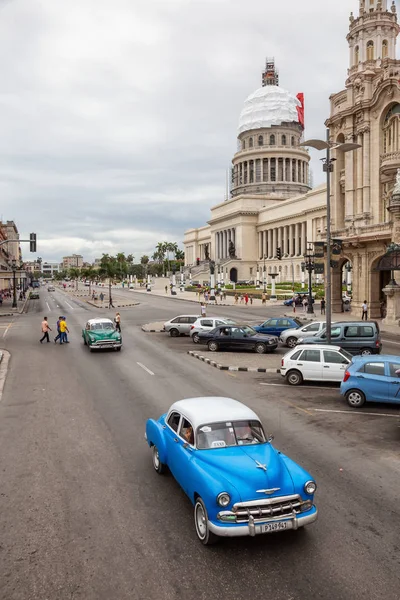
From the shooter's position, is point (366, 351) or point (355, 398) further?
point (366, 351)

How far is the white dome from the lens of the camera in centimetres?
13988

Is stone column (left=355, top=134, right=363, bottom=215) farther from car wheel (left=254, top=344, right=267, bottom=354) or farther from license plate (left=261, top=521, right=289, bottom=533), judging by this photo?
license plate (left=261, top=521, right=289, bottom=533)

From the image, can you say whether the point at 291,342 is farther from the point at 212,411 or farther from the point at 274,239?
the point at 274,239

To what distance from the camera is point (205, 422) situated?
787cm

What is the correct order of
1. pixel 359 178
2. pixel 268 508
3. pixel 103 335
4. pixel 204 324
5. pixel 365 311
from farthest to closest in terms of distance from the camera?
1. pixel 359 178
2. pixel 365 311
3. pixel 204 324
4. pixel 103 335
5. pixel 268 508

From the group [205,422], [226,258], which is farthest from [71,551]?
[226,258]

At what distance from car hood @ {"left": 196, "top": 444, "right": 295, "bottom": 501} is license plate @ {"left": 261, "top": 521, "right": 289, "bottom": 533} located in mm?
340

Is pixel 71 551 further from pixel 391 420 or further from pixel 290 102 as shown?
pixel 290 102

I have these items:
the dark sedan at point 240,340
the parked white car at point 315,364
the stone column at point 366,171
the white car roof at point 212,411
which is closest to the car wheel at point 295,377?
the parked white car at point 315,364

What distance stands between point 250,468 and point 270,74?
160 metres

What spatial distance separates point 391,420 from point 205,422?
6.86m

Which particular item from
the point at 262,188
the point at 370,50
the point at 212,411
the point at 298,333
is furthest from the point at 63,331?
the point at 262,188

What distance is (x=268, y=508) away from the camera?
6551 mm

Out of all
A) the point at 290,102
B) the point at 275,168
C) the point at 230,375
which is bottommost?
the point at 230,375
